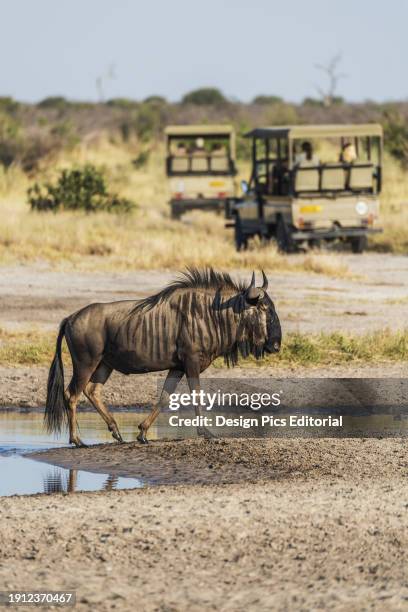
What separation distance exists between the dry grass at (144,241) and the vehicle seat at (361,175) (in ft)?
5.80

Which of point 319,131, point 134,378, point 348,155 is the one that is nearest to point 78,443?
point 134,378

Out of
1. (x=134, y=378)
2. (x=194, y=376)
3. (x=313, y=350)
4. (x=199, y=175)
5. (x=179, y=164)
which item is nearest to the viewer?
(x=194, y=376)

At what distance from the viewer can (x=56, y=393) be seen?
34.3 ft

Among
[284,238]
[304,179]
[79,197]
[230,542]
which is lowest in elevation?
[230,542]

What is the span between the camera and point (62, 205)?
31859mm

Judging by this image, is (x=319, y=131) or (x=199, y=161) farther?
(x=199, y=161)

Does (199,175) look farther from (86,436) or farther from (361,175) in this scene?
(86,436)

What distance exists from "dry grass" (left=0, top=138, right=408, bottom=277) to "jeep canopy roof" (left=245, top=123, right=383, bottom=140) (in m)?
2.01

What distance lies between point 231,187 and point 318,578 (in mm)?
28384

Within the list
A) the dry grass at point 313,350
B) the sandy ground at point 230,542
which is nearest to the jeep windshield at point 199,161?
the dry grass at point 313,350

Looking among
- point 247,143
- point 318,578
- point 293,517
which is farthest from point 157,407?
point 247,143

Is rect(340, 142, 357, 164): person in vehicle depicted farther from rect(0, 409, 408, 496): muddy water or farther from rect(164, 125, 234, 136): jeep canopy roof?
rect(0, 409, 408, 496): muddy water

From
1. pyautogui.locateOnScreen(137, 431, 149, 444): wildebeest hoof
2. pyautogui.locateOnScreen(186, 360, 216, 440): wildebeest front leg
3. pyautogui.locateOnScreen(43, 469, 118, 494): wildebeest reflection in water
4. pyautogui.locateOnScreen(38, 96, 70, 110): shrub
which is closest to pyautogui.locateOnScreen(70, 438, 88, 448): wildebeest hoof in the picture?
pyautogui.locateOnScreen(137, 431, 149, 444): wildebeest hoof

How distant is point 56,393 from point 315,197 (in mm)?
15654
